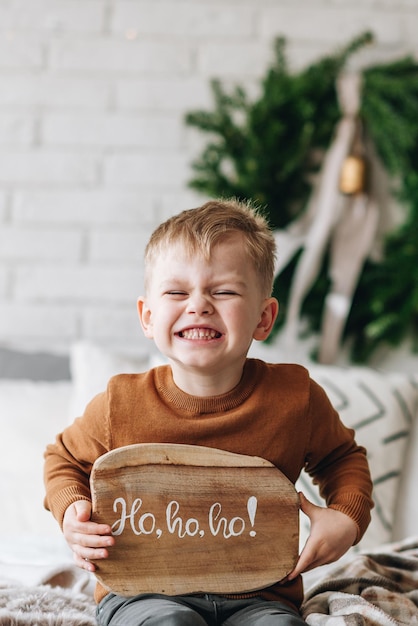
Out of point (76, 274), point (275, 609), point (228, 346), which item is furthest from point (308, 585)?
point (76, 274)

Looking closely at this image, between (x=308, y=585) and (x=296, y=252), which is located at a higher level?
(x=296, y=252)

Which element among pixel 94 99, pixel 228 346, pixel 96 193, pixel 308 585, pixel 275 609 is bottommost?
pixel 308 585

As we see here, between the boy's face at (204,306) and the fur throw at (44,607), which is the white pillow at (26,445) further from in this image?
the boy's face at (204,306)

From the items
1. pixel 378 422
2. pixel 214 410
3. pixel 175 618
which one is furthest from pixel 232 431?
pixel 378 422

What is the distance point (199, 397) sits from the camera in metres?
0.97

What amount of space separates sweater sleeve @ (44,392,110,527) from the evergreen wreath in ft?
3.30

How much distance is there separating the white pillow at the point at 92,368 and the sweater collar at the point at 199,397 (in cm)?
52

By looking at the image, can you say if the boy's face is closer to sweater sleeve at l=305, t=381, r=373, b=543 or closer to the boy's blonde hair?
the boy's blonde hair

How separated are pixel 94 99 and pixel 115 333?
0.67 metres

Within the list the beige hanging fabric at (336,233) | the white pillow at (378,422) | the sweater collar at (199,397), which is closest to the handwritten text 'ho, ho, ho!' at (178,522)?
the sweater collar at (199,397)

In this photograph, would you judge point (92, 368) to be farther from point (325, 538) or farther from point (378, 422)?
point (325, 538)

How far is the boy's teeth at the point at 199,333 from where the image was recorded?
3.03ft

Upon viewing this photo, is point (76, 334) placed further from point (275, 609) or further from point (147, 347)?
point (275, 609)

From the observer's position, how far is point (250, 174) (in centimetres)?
188
